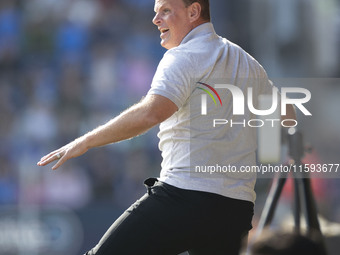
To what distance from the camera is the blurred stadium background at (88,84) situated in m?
8.17

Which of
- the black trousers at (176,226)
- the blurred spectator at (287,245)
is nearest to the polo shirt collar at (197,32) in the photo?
the black trousers at (176,226)

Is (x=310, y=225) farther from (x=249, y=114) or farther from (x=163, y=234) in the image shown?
(x=163, y=234)

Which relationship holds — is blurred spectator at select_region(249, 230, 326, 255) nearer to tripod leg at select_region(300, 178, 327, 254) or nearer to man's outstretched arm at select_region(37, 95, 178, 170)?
man's outstretched arm at select_region(37, 95, 178, 170)

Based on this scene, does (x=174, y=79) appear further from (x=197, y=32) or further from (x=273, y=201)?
(x=273, y=201)

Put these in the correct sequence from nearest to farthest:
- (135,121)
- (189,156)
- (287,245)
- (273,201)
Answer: (287,245) → (135,121) → (189,156) → (273,201)

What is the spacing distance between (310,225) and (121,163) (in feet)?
17.7

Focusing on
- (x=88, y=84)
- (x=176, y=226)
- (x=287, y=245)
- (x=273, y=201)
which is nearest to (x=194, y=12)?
(x=176, y=226)

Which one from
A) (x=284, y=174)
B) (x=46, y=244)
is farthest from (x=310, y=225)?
(x=46, y=244)

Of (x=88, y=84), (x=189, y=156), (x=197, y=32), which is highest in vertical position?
(x=88, y=84)

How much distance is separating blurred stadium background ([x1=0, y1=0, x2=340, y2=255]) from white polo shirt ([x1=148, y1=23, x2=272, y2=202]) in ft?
14.3

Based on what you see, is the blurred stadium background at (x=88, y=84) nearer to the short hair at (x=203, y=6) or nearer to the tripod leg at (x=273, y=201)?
the tripod leg at (x=273, y=201)

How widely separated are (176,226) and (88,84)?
6.69 metres

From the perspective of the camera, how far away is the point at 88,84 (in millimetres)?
9438

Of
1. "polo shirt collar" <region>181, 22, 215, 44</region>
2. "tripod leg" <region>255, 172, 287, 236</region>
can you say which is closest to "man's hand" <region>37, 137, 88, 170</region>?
"polo shirt collar" <region>181, 22, 215, 44</region>
